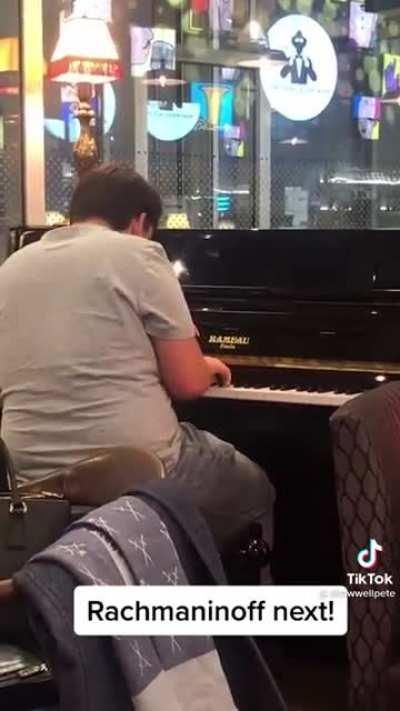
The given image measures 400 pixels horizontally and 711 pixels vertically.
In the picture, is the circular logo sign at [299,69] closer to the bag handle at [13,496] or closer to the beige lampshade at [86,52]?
the beige lampshade at [86,52]

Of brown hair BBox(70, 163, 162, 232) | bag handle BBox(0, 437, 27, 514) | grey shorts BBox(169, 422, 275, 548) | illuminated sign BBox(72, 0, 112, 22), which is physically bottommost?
grey shorts BBox(169, 422, 275, 548)

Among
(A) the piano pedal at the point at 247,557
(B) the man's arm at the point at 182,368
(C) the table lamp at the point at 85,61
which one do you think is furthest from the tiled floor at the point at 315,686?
(C) the table lamp at the point at 85,61

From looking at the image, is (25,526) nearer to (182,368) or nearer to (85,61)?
(182,368)

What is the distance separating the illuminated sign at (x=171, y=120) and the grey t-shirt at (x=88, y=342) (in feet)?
8.80

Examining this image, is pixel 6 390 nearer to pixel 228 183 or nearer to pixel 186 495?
pixel 186 495

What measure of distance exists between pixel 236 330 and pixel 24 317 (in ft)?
2.63

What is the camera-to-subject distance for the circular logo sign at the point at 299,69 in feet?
17.8

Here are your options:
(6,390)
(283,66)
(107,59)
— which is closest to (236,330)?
(6,390)

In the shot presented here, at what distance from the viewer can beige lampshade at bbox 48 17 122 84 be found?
3789mm

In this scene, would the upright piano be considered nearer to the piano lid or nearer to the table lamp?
the piano lid

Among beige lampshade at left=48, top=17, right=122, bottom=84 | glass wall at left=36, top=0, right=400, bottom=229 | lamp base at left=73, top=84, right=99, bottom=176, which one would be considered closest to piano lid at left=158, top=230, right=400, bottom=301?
lamp base at left=73, top=84, right=99, bottom=176

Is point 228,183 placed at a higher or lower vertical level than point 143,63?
lower

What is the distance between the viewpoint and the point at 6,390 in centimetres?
265

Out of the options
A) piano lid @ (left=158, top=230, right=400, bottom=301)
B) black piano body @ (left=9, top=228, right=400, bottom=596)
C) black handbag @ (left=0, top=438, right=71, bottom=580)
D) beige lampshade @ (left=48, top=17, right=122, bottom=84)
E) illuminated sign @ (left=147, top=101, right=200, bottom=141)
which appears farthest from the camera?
illuminated sign @ (left=147, top=101, right=200, bottom=141)
